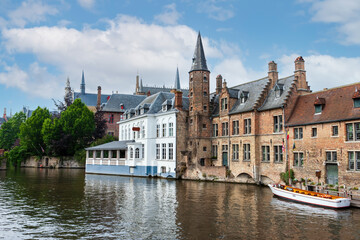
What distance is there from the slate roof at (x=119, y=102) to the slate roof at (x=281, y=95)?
5029 cm

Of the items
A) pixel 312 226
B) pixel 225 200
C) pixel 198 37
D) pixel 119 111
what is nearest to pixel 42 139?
pixel 119 111

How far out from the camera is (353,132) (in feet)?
89.8

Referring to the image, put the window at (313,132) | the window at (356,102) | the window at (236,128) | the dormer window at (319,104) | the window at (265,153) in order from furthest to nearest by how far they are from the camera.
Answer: the window at (236,128) < the window at (265,153) < the dormer window at (319,104) < the window at (313,132) < the window at (356,102)

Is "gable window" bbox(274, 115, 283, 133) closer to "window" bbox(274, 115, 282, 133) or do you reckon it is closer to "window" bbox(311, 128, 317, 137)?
"window" bbox(274, 115, 282, 133)

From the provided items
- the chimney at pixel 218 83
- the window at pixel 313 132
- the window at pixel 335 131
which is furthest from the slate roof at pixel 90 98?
the window at pixel 335 131

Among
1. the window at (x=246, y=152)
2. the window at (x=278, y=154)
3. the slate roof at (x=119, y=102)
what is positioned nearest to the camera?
the window at (x=278, y=154)

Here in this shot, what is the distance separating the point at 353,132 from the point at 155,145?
2756 centimetres

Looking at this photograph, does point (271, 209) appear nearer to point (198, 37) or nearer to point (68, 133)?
point (198, 37)

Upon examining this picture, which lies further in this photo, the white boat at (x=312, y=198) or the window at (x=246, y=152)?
the window at (x=246, y=152)

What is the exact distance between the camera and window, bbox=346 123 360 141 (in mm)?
27141

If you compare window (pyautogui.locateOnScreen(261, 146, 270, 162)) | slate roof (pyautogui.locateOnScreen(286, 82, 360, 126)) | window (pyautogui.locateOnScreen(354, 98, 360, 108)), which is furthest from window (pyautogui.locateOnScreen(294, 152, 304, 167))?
window (pyautogui.locateOnScreen(354, 98, 360, 108))

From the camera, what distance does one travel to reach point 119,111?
82.2 metres

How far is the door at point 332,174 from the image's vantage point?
28516mm

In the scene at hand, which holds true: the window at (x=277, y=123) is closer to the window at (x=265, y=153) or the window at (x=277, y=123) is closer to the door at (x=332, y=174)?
the window at (x=265, y=153)
